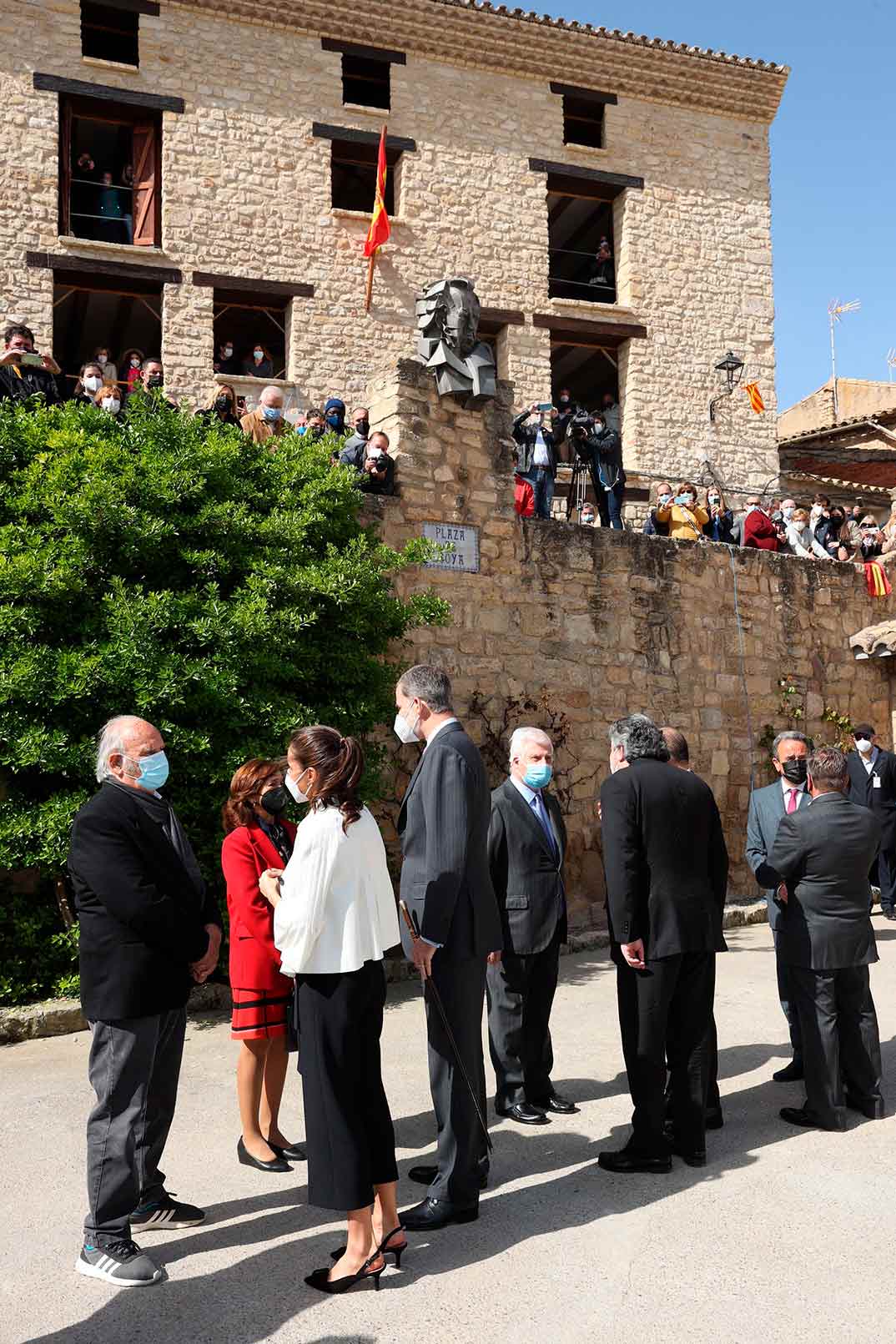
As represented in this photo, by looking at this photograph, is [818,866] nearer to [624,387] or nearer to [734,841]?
[734,841]

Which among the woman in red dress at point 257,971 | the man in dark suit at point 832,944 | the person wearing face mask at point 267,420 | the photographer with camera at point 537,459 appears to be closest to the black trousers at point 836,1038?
the man in dark suit at point 832,944

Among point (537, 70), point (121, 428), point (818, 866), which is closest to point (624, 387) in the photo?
point (537, 70)

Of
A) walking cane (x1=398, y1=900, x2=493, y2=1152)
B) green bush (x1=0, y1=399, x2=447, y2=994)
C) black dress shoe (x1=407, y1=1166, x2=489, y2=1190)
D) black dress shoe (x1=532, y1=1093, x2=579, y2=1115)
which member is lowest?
black dress shoe (x1=532, y1=1093, x2=579, y2=1115)

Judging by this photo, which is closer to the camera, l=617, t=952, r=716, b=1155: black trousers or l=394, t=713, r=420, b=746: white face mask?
l=394, t=713, r=420, b=746: white face mask

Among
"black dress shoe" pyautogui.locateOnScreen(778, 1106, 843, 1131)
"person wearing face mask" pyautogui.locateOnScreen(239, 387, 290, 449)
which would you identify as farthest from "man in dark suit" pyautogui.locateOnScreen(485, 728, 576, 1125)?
"person wearing face mask" pyautogui.locateOnScreen(239, 387, 290, 449)

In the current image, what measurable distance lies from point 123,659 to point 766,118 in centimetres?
1753

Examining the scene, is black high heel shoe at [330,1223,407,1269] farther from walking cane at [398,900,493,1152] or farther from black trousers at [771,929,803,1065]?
black trousers at [771,929,803,1065]

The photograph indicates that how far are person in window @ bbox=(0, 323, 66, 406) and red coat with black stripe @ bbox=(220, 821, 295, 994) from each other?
4816mm

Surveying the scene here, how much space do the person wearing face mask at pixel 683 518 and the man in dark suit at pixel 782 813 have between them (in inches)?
256

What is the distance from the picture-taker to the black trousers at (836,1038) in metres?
4.86

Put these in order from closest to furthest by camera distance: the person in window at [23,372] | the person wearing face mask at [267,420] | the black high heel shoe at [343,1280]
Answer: the black high heel shoe at [343,1280] < the person in window at [23,372] < the person wearing face mask at [267,420]

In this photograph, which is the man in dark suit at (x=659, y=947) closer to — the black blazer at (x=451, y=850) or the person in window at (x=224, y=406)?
the black blazer at (x=451, y=850)

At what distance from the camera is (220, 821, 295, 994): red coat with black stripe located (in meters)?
4.59

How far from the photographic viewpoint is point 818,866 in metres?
5.00
